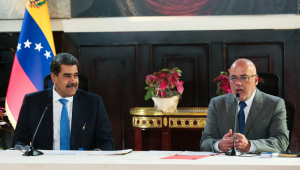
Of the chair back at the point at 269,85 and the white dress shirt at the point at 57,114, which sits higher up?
the chair back at the point at 269,85

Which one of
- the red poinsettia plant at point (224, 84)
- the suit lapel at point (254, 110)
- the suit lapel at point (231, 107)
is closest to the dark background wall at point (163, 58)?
the red poinsettia plant at point (224, 84)

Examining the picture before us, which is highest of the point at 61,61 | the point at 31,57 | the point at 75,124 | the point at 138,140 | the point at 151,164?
the point at 31,57

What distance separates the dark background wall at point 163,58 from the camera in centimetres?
389

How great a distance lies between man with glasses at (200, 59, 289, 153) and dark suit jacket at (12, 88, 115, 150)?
0.77 metres

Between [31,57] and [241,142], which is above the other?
[31,57]

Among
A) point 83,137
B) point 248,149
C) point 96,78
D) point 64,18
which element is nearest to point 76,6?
point 64,18

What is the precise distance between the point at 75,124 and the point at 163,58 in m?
1.96

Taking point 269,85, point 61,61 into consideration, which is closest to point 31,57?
point 61,61

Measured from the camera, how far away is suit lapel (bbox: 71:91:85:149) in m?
2.31

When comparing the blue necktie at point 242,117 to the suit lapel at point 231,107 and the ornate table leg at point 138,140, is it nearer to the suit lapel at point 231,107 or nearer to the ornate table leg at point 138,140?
the suit lapel at point 231,107

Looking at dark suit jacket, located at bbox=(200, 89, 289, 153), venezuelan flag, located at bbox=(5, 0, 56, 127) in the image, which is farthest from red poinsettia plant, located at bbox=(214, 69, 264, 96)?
venezuelan flag, located at bbox=(5, 0, 56, 127)

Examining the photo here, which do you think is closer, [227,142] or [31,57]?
[227,142]

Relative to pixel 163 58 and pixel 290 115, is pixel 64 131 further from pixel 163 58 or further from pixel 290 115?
pixel 163 58

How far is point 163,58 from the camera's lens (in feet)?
13.3
